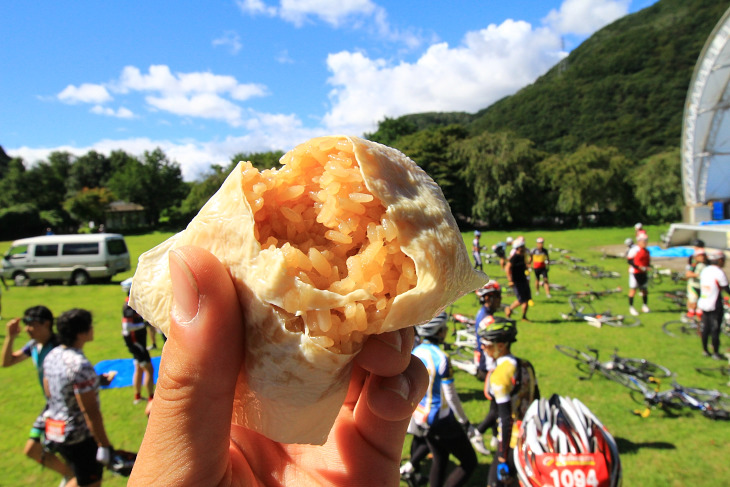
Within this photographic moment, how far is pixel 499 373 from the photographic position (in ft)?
16.9

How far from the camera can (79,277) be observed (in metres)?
20.8

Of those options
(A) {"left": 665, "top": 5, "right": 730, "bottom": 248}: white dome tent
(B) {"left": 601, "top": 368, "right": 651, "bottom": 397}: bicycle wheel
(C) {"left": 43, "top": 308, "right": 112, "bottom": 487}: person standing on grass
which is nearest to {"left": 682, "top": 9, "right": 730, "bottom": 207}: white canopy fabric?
(A) {"left": 665, "top": 5, "right": 730, "bottom": 248}: white dome tent

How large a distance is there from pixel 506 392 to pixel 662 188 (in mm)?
46353

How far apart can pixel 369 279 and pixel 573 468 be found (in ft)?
10.4

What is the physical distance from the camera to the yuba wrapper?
1.61m

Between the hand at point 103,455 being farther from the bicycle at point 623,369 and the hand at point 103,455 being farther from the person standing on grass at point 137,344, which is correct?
the bicycle at point 623,369

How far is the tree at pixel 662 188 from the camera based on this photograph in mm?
40781

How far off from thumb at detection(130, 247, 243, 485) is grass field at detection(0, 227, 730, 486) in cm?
528

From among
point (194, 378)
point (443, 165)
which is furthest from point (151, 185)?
point (194, 378)

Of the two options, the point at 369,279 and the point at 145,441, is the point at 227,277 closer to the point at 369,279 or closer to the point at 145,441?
the point at 369,279

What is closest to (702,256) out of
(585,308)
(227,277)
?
(585,308)

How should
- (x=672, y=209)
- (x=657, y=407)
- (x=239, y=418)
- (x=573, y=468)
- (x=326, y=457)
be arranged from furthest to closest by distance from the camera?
(x=672, y=209)
(x=657, y=407)
(x=573, y=468)
(x=326, y=457)
(x=239, y=418)

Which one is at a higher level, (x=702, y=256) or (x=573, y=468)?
(x=702, y=256)

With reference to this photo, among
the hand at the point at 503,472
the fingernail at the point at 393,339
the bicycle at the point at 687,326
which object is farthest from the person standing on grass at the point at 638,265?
the fingernail at the point at 393,339
